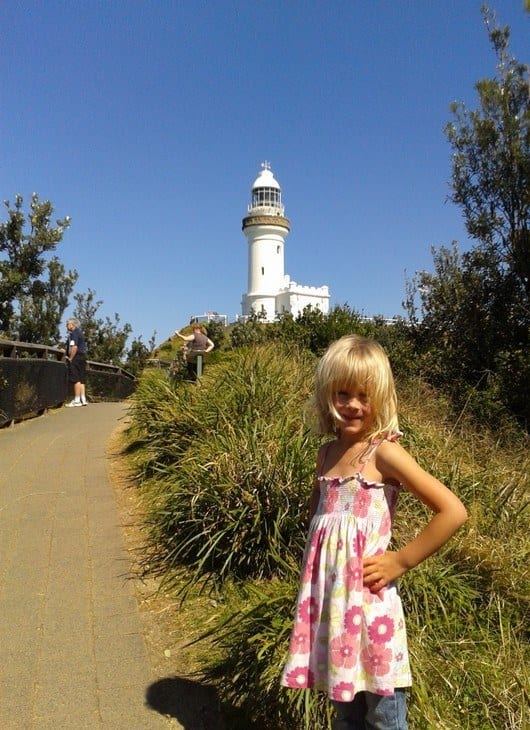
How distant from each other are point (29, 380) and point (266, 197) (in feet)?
181

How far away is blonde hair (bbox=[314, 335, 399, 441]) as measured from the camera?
6.71ft

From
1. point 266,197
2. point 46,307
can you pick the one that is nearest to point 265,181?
point 266,197

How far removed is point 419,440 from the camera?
5.53 m

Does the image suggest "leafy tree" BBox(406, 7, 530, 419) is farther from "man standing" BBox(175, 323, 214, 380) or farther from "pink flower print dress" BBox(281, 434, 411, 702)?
"pink flower print dress" BBox(281, 434, 411, 702)

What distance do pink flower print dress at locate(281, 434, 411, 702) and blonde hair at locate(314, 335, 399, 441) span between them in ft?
0.24

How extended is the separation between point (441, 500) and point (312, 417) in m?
0.68

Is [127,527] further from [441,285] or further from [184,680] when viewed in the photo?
[441,285]

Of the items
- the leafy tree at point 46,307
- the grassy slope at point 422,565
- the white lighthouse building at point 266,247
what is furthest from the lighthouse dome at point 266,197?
the grassy slope at point 422,565

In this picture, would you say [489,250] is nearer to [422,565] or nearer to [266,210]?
[422,565]

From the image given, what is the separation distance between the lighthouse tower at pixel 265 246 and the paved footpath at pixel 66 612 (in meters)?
52.8

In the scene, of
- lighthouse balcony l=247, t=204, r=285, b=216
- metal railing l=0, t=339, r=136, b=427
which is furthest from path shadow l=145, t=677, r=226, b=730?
lighthouse balcony l=247, t=204, r=285, b=216

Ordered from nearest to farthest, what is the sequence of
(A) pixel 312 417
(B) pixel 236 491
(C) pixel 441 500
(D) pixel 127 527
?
(C) pixel 441 500, (A) pixel 312 417, (B) pixel 236 491, (D) pixel 127 527

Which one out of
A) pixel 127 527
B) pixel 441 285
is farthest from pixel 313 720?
pixel 441 285

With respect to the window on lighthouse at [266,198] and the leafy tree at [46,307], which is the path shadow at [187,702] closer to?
the leafy tree at [46,307]
